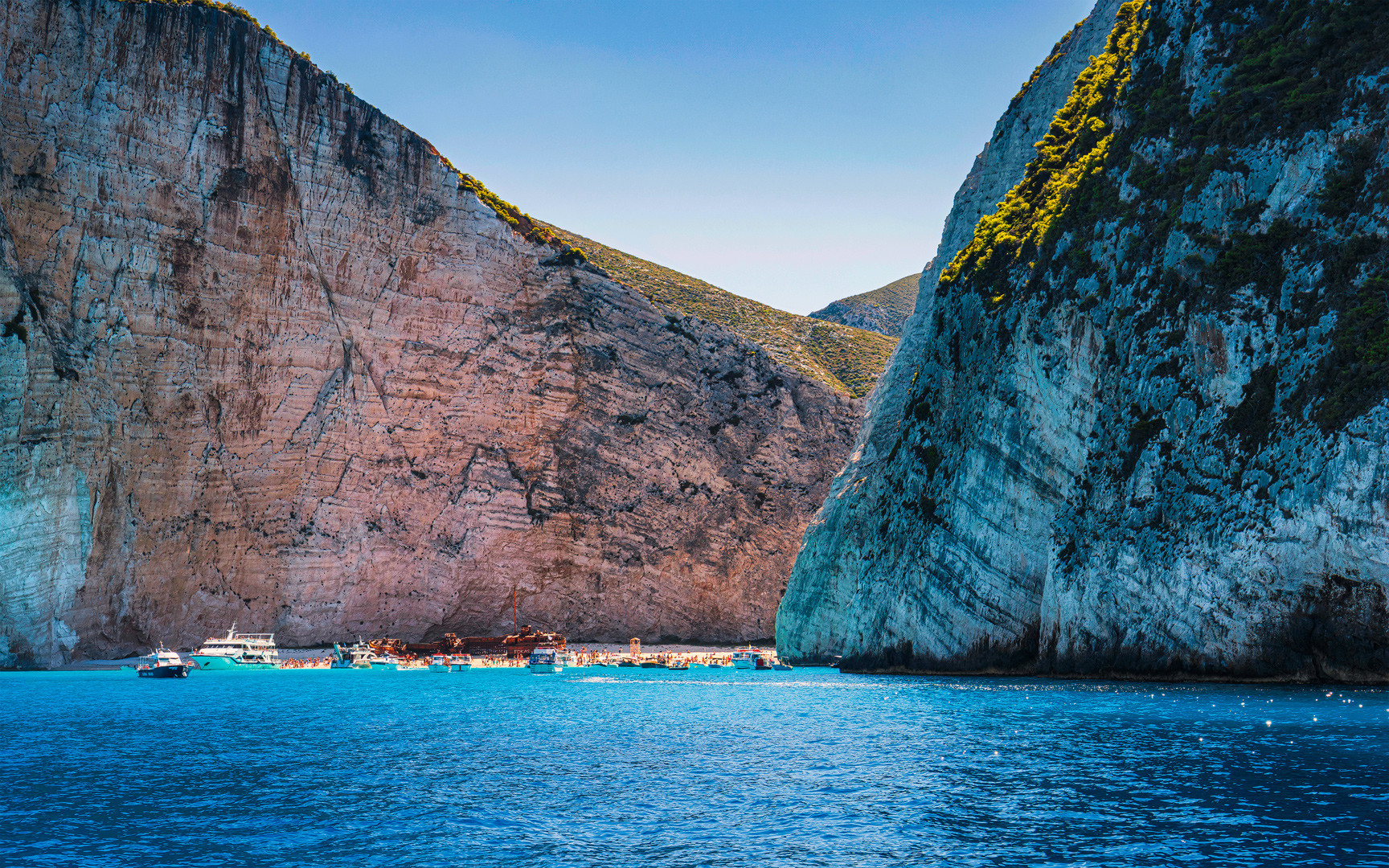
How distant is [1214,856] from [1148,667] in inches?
1301

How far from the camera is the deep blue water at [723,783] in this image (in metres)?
18.4

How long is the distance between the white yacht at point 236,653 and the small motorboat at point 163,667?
2.75 meters

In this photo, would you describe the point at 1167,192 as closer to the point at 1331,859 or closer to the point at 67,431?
the point at 1331,859

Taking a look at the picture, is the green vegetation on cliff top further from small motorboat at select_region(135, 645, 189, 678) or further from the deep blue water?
small motorboat at select_region(135, 645, 189, 678)

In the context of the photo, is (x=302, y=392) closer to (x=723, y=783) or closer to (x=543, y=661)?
(x=543, y=661)

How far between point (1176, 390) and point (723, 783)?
33.6 meters

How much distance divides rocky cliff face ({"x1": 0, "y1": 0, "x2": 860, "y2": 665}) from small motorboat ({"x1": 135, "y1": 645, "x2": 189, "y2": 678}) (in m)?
6.24

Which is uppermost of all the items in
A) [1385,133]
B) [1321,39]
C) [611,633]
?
[1321,39]

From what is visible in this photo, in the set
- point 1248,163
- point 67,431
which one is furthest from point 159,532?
point 1248,163

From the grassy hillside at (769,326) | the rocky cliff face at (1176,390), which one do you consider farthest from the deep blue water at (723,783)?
the grassy hillside at (769,326)

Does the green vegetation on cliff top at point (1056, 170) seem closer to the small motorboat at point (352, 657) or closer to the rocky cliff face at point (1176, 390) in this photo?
the rocky cliff face at point (1176, 390)

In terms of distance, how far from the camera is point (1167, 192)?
53.9 metres

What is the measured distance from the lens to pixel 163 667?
7256 centimetres

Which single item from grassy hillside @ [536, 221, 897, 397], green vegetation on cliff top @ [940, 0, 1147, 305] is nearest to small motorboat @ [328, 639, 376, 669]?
grassy hillside @ [536, 221, 897, 397]
